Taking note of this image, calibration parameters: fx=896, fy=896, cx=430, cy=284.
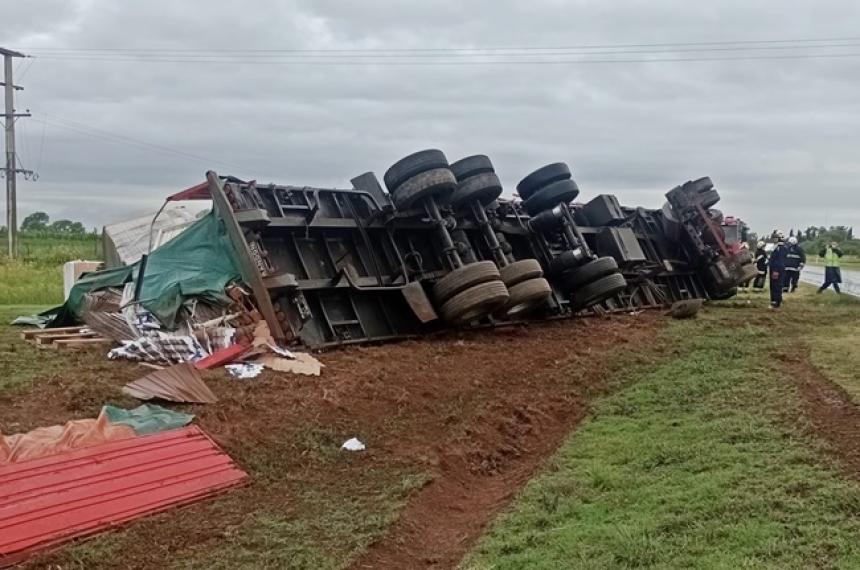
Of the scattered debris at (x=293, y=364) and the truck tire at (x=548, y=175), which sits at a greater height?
the truck tire at (x=548, y=175)

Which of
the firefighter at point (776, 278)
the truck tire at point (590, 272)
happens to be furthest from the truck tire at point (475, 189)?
the firefighter at point (776, 278)

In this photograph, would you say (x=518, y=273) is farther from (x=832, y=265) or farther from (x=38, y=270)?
(x=38, y=270)

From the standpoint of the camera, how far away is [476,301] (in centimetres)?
1025

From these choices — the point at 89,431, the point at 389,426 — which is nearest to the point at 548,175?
the point at 389,426

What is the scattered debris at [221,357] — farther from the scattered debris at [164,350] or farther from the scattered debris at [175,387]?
the scattered debris at [175,387]

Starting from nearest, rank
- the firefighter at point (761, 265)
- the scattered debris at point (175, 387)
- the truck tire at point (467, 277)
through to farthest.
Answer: the scattered debris at point (175, 387), the truck tire at point (467, 277), the firefighter at point (761, 265)

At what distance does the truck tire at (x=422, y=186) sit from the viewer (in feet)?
35.3

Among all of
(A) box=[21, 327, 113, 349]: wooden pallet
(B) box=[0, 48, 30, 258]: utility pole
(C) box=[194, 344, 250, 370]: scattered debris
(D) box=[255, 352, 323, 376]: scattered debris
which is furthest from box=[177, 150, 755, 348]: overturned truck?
(B) box=[0, 48, 30, 258]: utility pole

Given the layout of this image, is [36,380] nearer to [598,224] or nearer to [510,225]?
[510,225]

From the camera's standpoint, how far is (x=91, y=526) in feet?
14.9

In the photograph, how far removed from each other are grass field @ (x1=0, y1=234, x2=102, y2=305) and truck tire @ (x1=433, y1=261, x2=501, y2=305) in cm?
984

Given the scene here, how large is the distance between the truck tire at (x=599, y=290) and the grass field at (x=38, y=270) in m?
9.92

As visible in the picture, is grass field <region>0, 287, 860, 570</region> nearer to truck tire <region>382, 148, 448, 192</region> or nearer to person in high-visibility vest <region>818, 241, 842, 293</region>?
truck tire <region>382, 148, 448, 192</region>

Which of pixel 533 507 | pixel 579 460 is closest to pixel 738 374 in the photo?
pixel 579 460
